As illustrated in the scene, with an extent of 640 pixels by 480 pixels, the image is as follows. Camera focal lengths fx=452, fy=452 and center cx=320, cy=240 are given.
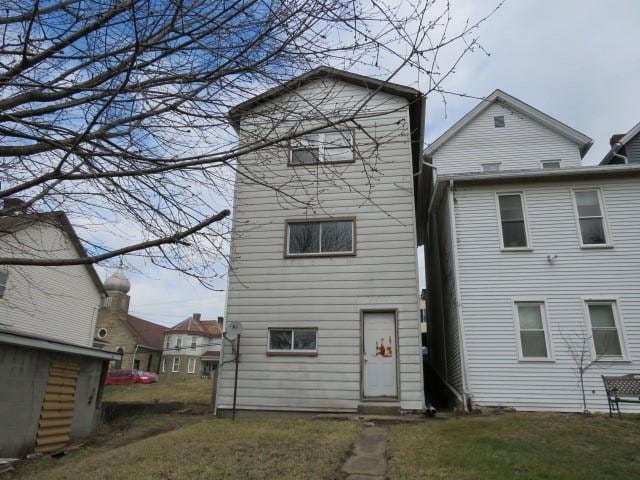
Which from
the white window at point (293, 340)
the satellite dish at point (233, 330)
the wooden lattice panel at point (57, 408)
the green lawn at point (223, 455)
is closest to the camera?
the green lawn at point (223, 455)

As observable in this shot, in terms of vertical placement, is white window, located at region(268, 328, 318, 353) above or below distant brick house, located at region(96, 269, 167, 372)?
below

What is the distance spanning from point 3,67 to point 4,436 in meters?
7.46

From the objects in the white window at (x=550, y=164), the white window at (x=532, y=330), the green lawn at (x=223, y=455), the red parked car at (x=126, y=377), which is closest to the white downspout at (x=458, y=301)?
the white window at (x=532, y=330)

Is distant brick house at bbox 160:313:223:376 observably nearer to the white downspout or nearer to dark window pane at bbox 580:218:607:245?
the white downspout

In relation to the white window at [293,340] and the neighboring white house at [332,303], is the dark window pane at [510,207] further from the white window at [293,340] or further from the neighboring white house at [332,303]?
the white window at [293,340]

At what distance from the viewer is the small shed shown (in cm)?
812

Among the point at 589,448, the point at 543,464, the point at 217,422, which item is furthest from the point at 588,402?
the point at 217,422

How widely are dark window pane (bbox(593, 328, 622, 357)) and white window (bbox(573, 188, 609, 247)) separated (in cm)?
216

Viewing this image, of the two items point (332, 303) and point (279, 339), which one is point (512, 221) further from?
point (279, 339)

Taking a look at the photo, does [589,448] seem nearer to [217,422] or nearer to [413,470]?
[413,470]

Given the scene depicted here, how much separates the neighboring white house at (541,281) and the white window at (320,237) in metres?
2.92

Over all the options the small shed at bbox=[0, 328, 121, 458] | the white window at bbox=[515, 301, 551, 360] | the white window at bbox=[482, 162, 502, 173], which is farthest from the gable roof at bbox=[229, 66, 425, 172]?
the white window at bbox=[482, 162, 502, 173]

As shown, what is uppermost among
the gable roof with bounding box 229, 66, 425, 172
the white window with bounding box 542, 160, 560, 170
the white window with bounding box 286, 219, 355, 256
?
the white window with bounding box 542, 160, 560, 170

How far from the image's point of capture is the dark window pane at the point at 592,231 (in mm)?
11562
